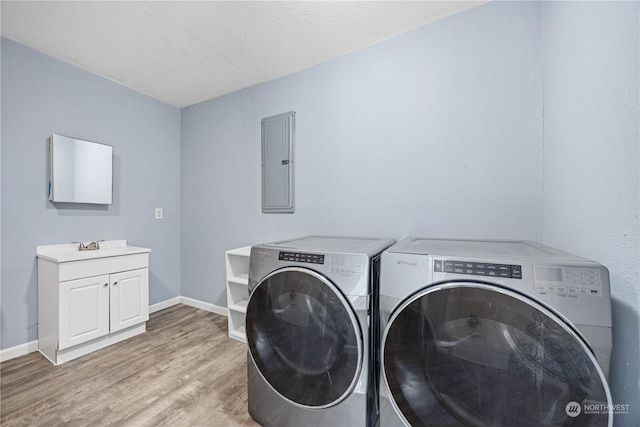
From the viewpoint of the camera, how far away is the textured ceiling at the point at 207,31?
4.94 ft

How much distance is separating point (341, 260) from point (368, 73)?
1540 mm

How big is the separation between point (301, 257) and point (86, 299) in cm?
194

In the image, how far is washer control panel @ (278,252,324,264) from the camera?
107cm

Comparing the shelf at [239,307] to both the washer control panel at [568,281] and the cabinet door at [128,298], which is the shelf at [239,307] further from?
the washer control panel at [568,281]

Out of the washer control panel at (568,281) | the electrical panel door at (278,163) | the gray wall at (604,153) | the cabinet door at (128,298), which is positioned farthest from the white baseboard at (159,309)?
the gray wall at (604,153)

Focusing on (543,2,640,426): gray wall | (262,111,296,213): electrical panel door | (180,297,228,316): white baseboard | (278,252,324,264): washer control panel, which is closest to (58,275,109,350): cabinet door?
(180,297,228,316): white baseboard

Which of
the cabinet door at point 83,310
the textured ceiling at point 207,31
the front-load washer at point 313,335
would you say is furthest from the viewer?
the cabinet door at point 83,310

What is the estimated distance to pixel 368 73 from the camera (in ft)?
6.02

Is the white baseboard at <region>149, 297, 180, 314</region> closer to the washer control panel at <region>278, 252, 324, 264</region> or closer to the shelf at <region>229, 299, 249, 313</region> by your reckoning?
the shelf at <region>229, 299, 249, 313</region>

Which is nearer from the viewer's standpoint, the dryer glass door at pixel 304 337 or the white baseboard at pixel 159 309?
the dryer glass door at pixel 304 337

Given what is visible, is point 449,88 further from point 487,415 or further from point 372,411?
point 372,411

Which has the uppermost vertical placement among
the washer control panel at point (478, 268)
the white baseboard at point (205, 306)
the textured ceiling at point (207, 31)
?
the textured ceiling at point (207, 31)

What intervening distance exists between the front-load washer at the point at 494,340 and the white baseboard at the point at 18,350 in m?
2.73

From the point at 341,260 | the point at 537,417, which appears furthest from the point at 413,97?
the point at 537,417
